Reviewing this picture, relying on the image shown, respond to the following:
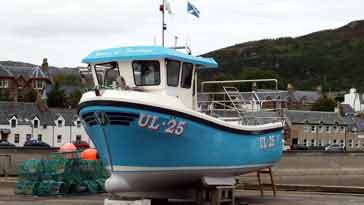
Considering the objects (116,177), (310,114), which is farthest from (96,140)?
(310,114)

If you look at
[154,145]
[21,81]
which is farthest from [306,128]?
[154,145]

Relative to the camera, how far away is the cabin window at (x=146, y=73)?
759 inches

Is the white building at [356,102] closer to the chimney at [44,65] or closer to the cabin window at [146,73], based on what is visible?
the chimney at [44,65]

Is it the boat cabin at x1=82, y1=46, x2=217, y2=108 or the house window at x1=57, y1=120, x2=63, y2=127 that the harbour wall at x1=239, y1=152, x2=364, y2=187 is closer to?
the boat cabin at x1=82, y1=46, x2=217, y2=108

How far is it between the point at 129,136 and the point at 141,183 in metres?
1.59

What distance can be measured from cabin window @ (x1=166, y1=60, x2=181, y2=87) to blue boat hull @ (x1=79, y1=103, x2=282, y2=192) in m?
1.47

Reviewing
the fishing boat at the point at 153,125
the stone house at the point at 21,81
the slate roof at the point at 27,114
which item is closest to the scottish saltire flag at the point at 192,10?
the fishing boat at the point at 153,125

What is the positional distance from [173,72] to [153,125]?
238cm

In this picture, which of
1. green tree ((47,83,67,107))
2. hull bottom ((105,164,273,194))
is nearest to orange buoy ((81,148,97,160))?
hull bottom ((105,164,273,194))

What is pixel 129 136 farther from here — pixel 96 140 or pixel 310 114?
pixel 310 114

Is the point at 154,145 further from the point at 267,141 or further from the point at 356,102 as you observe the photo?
the point at 356,102

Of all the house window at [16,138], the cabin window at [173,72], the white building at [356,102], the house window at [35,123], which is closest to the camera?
the cabin window at [173,72]

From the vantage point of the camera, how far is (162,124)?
18.0 metres

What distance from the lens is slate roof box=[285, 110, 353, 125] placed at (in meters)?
108
